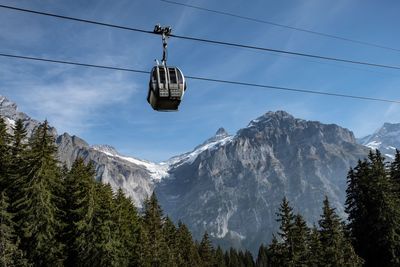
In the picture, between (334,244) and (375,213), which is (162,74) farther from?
(375,213)

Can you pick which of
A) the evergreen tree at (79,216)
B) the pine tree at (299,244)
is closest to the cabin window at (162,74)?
the evergreen tree at (79,216)

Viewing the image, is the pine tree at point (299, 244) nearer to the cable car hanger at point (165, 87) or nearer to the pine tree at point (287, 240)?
the pine tree at point (287, 240)

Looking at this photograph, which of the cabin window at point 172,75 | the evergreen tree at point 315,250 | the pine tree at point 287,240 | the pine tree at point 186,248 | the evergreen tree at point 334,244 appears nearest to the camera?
the cabin window at point 172,75

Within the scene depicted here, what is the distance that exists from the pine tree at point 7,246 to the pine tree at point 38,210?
154cm

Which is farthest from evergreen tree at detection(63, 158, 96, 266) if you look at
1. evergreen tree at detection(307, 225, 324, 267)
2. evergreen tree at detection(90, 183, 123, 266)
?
evergreen tree at detection(307, 225, 324, 267)

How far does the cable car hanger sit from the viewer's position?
1781 centimetres

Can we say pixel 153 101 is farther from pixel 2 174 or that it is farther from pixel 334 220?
pixel 334 220

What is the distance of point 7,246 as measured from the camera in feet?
115

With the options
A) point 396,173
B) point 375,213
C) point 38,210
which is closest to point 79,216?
point 38,210

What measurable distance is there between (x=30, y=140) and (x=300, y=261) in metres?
35.0

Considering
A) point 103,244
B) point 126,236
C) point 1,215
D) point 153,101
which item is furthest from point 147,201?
point 153,101

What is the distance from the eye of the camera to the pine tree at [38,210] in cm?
4125

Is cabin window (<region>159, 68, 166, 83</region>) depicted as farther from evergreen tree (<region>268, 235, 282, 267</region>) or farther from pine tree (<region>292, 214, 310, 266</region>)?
evergreen tree (<region>268, 235, 282, 267</region>)

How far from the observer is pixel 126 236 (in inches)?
2277
